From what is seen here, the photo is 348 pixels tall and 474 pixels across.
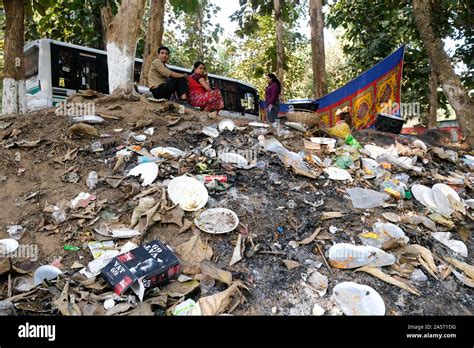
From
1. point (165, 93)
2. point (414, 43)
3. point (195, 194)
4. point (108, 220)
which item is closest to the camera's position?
point (108, 220)

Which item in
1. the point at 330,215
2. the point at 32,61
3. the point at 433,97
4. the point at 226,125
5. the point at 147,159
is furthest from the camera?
the point at 433,97

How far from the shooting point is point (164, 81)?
595 centimetres

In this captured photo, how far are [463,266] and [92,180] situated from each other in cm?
333

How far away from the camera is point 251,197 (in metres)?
3.47

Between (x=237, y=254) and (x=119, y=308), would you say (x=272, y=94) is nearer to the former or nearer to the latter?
(x=237, y=254)

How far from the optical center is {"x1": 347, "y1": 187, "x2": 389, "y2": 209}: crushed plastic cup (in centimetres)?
358

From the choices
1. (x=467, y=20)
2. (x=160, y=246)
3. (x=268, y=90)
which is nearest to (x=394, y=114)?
(x=467, y=20)

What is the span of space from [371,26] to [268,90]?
3.76 metres

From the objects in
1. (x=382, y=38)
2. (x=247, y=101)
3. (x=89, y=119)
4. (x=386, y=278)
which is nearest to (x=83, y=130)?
(x=89, y=119)

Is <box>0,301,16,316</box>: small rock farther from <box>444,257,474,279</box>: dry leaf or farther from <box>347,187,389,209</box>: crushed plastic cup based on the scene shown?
<box>444,257,474,279</box>: dry leaf

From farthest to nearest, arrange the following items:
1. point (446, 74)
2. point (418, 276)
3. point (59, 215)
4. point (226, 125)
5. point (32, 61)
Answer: point (32, 61), point (446, 74), point (226, 125), point (59, 215), point (418, 276)

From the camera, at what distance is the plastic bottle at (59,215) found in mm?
3094

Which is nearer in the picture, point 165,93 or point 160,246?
point 160,246

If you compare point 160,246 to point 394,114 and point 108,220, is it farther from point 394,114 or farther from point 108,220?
point 394,114
